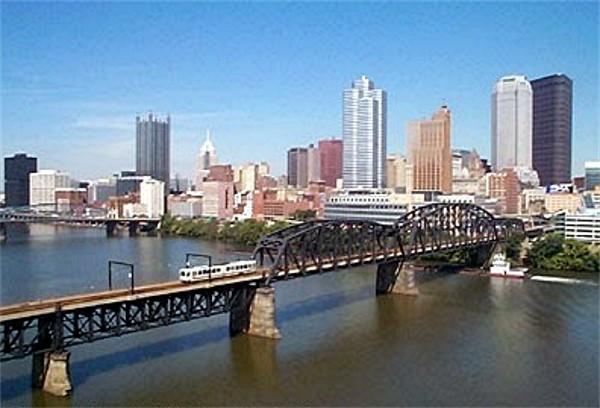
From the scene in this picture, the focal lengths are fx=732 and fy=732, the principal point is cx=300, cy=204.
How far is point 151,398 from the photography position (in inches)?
718

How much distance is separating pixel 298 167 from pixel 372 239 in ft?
483

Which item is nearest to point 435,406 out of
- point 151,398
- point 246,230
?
point 151,398

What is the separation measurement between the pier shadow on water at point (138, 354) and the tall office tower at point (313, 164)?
14473 centimetres

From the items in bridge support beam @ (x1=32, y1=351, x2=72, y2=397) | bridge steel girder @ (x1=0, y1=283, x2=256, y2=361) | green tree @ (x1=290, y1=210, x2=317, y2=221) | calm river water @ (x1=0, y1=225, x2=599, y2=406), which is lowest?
calm river water @ (x1=0, y1=225, x2=599, y2=406)

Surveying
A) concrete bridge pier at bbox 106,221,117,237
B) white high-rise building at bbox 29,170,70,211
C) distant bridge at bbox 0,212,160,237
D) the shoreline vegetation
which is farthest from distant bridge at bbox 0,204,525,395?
white high-rise building at bbox 29,170,70,211

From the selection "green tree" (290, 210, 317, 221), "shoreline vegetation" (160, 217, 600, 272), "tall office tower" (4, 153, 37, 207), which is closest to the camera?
"shoreline vegetation" (160, 217, 600, 272)

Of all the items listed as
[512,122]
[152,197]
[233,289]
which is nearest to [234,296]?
[233,289]

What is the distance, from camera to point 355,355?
23.2 meters

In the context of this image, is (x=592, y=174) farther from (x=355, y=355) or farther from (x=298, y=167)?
(x=355, y=355)

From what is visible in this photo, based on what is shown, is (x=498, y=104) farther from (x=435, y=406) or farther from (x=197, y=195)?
(x=435, y=406)

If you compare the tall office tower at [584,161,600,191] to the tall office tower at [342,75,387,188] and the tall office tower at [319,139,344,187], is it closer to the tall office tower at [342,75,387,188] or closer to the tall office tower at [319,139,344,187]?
the tall office tower at [342,75,387,188]

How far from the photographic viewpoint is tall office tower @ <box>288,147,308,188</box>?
592 ft

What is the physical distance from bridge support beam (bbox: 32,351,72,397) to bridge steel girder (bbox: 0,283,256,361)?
0.20 metres

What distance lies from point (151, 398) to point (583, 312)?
20232 millimetres
